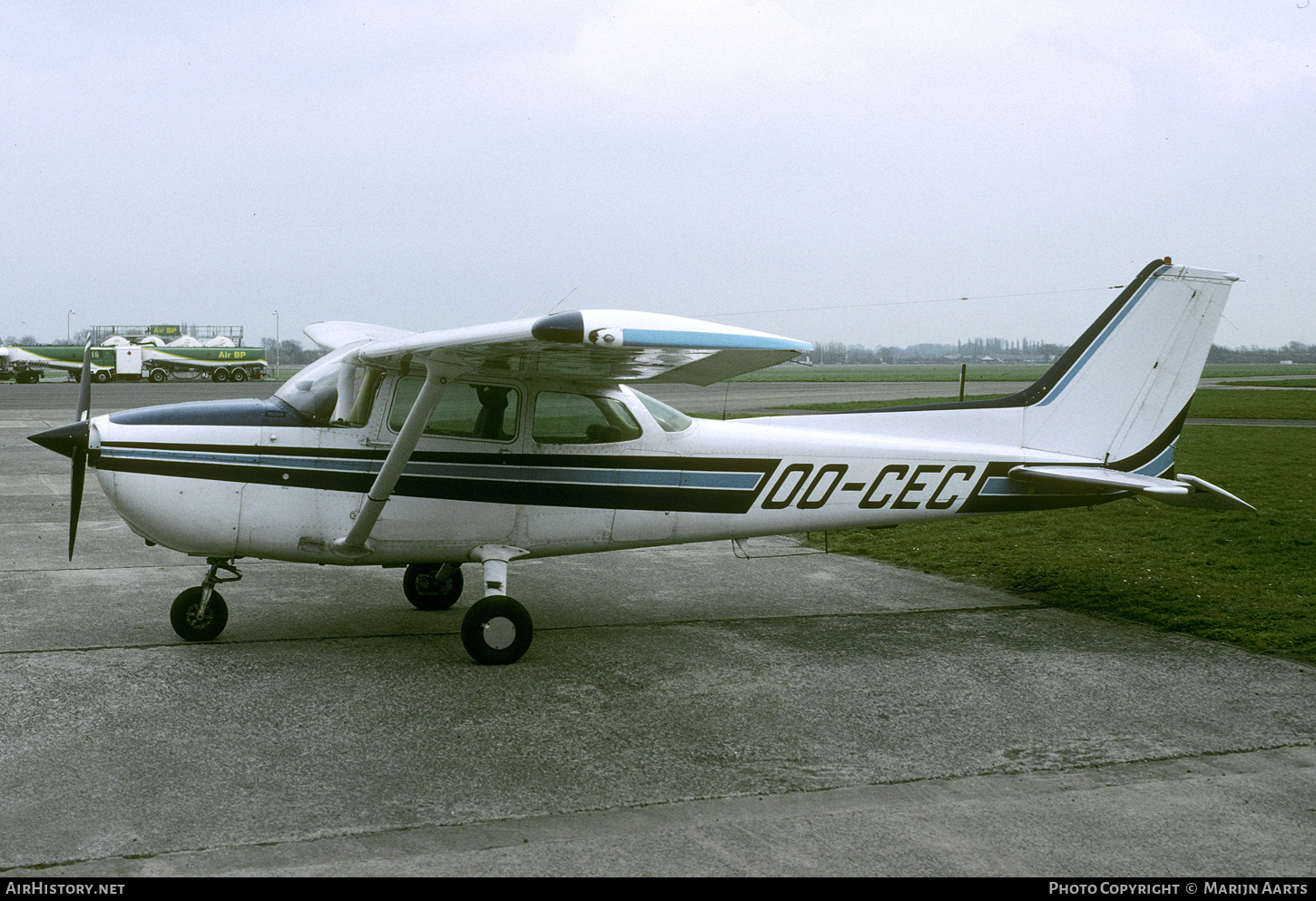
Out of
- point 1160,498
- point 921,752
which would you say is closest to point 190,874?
point 921,752

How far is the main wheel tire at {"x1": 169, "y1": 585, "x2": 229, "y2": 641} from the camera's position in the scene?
6695mm

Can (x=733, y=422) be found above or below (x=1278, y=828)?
above

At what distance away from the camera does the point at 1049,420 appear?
25.2ft

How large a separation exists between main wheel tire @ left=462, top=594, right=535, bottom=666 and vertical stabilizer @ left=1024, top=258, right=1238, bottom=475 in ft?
13.0

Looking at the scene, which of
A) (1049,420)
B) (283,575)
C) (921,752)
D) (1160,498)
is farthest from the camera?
(283,575)

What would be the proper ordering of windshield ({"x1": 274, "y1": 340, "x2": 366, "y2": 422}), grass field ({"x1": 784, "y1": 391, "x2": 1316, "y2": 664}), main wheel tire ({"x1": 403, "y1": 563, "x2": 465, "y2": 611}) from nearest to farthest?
windshield ({"x1": 274, "y1": 340, "x2": 366, "y2": 422}) < grass field ({"x1": 784, "y1": 391, "x2": 1316, "y2": 664}) < main wheel tire ({"x1": 403, "y1": 563, "x2": 465, "y2": 611})

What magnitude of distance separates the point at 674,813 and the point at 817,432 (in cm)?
374

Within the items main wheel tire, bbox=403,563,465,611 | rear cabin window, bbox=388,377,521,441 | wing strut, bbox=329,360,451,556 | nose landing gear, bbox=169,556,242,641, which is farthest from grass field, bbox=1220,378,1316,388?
nose landing gear, bbox=169,556,242,641

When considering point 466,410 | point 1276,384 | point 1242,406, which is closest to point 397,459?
point 466,410

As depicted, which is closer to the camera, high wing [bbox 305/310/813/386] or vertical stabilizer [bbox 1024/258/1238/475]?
high wing [bbox 305/310/813/386]

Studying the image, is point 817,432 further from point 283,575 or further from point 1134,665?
point 283,575

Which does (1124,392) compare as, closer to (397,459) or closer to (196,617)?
(397,459)

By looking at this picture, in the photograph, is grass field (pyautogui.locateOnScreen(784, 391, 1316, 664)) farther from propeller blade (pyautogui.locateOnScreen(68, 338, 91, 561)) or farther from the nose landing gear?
propeller blade (pyautogui.locateOnScreen(68, 338, 91, 561))

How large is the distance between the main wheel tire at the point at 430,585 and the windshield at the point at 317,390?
1.57 m
